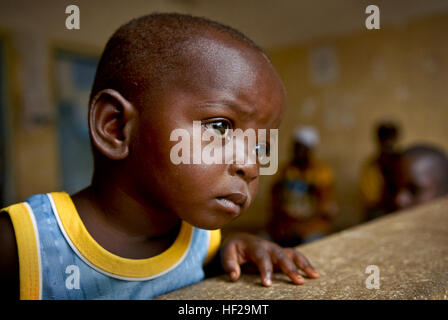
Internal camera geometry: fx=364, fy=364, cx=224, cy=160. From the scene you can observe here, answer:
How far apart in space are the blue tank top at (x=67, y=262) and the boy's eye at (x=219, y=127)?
23 centimetres

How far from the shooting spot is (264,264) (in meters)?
0.53

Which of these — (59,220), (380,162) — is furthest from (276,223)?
(59,220)

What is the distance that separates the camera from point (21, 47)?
2.54 m

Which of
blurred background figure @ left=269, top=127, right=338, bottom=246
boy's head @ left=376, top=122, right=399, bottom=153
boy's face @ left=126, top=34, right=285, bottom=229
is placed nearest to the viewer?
boy's face @ left=126, top=34, right=285, bottom=229

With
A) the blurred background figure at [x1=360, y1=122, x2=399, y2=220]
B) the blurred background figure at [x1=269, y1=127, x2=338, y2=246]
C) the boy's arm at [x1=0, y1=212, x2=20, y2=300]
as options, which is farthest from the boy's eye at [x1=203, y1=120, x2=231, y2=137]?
the blurred background figure at [x1=360, y1=122, x2=399, y2=220]

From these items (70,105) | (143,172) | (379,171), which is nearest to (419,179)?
(379,171)

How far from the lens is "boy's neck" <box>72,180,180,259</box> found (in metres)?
0.50

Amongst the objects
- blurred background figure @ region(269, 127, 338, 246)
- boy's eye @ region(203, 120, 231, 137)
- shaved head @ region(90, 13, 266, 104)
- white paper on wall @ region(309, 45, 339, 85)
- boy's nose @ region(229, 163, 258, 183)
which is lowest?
blurred background figure @ region(269, 127, 338, 246)

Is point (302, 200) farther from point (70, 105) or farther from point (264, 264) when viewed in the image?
point (264, 264)

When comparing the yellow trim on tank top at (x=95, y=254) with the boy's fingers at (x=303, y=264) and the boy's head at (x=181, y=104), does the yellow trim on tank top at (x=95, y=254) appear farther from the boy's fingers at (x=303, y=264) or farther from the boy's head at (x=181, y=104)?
the boy's fingers at (x=303, y=264)

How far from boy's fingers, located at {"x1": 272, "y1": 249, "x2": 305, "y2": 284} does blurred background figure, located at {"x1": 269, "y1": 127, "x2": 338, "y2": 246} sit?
6.48ft

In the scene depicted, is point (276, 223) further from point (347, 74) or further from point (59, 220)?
point (59, 220)

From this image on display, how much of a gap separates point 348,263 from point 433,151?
5.79 ft

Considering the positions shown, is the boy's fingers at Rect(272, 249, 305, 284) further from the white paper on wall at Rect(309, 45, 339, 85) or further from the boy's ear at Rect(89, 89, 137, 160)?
the white paper on wall at Rect(309, 45, 339, 85)
